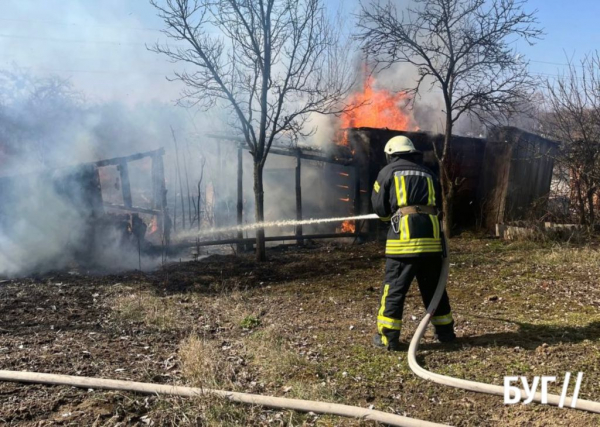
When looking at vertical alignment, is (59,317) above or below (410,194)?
below

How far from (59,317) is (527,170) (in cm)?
1023

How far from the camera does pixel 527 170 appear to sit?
10.9m

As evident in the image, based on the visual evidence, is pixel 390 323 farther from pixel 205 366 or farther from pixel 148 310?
pixel 148 310

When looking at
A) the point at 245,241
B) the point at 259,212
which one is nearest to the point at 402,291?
the point at 259,212

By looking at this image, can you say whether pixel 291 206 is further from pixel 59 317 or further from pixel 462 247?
pixel 59 317

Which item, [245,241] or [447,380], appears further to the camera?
[245,241]

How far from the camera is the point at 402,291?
156 inches

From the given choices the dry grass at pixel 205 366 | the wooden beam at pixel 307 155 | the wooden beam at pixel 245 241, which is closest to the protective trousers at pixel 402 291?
the dry grass at pixel 205 366

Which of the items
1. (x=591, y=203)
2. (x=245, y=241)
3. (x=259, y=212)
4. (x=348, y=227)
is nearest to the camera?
(x=259, y=212)

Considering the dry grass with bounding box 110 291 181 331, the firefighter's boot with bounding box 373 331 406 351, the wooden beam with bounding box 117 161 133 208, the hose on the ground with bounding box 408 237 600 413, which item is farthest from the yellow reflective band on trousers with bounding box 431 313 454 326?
the wooden beam with bounding box 117 161 133 208

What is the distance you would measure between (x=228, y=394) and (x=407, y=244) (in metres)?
1.91

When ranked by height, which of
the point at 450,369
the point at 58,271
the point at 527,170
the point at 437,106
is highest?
the point at 437,106

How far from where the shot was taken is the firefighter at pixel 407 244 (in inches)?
156

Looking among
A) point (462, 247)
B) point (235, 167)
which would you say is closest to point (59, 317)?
point (462, 247)
